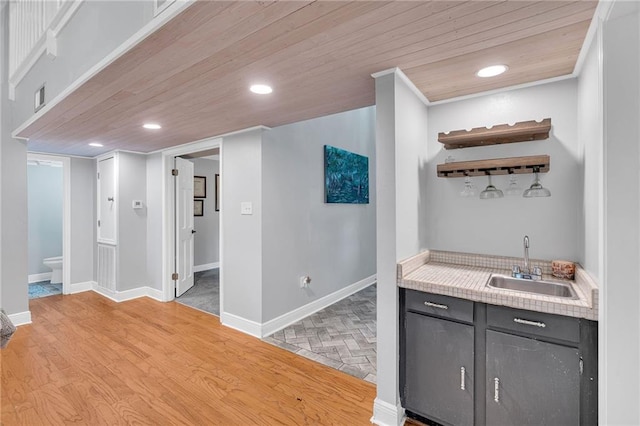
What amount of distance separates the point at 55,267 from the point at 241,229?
402 centimetres

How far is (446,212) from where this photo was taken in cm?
241

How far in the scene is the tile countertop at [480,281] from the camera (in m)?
1.44

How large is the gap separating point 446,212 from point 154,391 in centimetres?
Answer: 262

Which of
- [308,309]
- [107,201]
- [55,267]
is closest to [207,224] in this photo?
[107,201]

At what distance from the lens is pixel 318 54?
1583 mm

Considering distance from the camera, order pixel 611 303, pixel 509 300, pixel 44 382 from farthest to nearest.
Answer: pixel 44 382 → pixel 509 300 → pixel 611 303

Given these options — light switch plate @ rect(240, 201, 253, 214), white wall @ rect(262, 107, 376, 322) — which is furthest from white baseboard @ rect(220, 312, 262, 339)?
light switch plate @ rect(240, 201, 253, 214)

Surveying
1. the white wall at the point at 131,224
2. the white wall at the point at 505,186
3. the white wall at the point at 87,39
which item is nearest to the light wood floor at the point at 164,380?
the white wall at the point at 131,224

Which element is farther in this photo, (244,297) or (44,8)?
(244,297)

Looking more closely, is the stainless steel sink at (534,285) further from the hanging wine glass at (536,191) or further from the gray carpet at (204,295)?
the gray carpet at (204,295)

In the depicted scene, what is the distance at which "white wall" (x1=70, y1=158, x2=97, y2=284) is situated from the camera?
4641mm

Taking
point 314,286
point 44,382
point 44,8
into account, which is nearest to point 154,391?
point 44,382

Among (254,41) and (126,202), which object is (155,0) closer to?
(254,41)

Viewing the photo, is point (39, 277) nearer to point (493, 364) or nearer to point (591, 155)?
point (493, 364)
